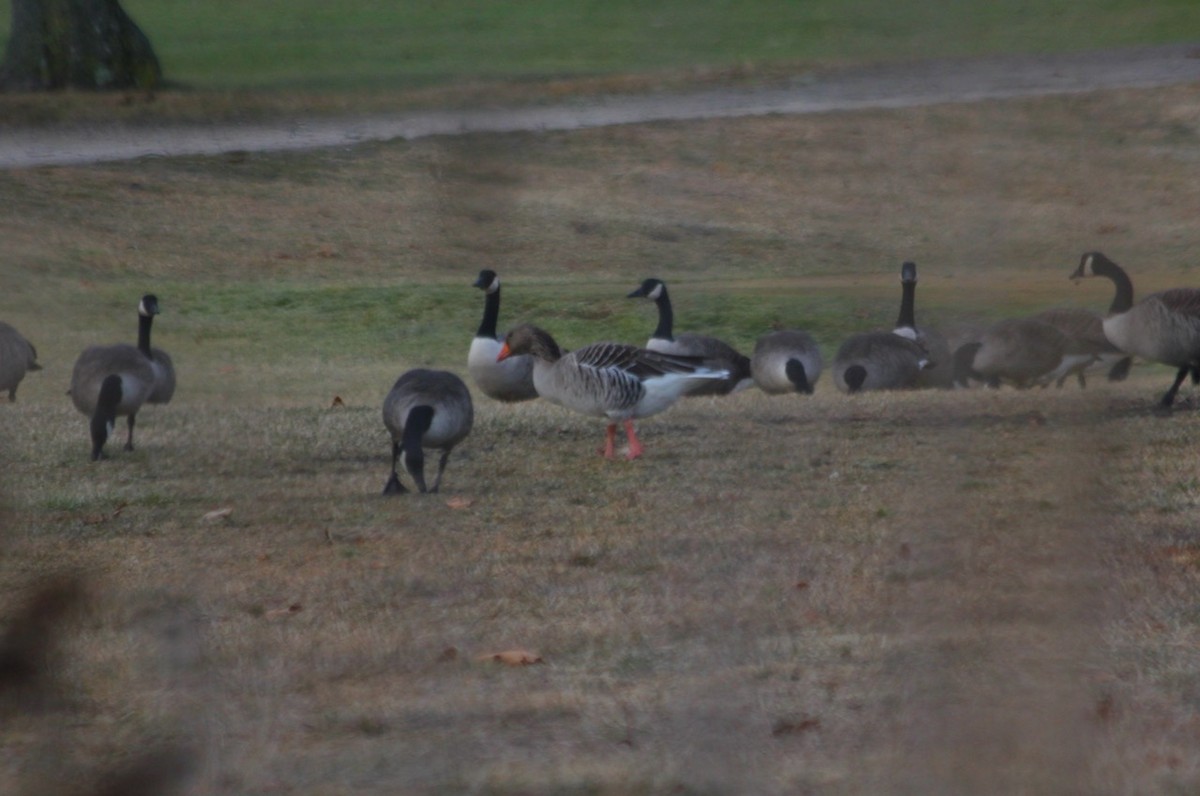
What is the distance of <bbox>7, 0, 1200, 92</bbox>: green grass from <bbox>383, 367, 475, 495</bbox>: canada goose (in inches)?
245

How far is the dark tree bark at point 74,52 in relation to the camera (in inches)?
53.1

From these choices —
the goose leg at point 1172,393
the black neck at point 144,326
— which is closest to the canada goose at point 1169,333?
the goose leg at point 1172,393

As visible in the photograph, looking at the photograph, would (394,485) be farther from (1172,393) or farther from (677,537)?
(1172,393)

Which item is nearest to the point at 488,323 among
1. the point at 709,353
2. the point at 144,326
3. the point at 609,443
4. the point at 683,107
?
the point at 709,353

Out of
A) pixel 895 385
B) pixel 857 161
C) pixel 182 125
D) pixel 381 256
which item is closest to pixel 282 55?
pixel 182 125

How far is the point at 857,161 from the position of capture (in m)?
1.45

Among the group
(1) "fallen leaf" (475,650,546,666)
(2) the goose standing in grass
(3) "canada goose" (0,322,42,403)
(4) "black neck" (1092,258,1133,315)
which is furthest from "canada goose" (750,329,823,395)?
(4) "black neck" (1092,258,1133,315)

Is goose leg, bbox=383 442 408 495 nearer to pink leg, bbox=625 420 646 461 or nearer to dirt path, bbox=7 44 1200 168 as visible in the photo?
pink leg, bbox=625 420 646 461

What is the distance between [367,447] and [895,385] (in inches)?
149

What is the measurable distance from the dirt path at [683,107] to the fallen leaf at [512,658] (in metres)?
3.04

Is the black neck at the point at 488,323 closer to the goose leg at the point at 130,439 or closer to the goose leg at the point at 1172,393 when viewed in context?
the goose leg at the point at 130,439

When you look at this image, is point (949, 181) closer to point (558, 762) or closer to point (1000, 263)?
point (1000, 263)

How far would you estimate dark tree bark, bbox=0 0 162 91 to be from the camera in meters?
1.35

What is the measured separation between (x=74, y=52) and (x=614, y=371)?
7.30 m
